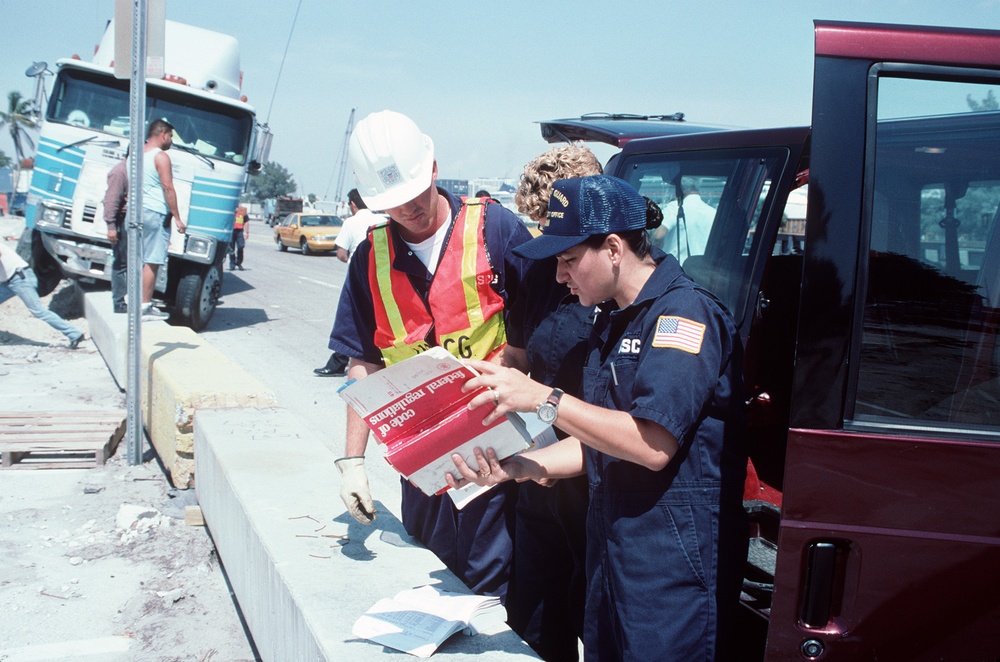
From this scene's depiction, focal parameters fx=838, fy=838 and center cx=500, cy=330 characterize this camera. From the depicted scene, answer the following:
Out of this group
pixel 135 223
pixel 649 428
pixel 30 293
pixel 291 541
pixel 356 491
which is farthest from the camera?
pixel 30 293

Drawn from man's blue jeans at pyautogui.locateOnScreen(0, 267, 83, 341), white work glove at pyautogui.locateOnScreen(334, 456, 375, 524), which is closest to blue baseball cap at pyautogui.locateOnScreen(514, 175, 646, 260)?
white work glove at pyautogui.locateOnScreen(334, 456, 375, 524)

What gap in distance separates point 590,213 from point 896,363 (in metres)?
0.77

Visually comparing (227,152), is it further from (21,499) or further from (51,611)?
(51,611)

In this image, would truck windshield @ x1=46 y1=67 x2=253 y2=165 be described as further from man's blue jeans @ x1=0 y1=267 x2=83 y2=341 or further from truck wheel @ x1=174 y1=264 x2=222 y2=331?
man's blue jeans @ x1=0 y1=267 x2=83 y2=341

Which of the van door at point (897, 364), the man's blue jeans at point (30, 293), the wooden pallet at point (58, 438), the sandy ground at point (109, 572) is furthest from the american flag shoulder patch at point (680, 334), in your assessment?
the man's blue jeans at point (30, 293)

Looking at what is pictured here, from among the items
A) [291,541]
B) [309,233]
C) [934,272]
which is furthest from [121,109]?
[309,233]

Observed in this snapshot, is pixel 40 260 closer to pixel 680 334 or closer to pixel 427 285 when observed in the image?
pixel 427 285

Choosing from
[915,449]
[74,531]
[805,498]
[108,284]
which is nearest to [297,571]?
[805,498]

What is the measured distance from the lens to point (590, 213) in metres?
1.97

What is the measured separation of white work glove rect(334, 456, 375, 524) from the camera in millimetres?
2705

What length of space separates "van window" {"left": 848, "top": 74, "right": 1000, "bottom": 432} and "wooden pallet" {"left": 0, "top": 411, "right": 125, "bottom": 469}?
5.21 metres

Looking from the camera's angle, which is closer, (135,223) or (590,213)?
(590,213)

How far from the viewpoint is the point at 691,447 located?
192 cm

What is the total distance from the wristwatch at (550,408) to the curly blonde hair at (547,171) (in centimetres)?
107
